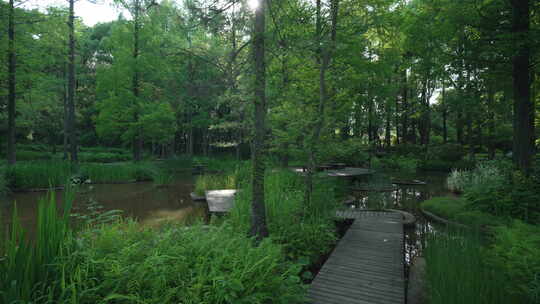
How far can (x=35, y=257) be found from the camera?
7.43ft

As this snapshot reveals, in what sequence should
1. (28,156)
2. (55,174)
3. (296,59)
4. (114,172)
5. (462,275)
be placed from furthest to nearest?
(28,156), (114,172), (55,174), (296,59), (462,275)

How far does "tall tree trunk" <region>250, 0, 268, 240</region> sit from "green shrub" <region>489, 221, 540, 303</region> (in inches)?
109

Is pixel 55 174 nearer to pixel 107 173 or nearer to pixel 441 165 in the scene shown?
pixel 107 173

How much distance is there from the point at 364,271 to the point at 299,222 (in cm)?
141

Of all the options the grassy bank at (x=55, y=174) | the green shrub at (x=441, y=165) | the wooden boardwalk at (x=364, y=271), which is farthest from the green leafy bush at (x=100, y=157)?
the green shrub at (x=441, y=165)

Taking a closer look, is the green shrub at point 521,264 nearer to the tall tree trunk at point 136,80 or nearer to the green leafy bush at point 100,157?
the tall tree trunk at point 136,80

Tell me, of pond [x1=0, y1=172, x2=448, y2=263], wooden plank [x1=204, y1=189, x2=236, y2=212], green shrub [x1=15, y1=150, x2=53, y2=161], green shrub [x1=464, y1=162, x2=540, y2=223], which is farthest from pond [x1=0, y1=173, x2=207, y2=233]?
green shrub [x1=15, y1=150, x2=53, y2=161]

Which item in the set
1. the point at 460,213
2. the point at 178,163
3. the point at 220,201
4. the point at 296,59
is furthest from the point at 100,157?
the point at 460,213

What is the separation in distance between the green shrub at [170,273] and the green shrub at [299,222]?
49.5 inches

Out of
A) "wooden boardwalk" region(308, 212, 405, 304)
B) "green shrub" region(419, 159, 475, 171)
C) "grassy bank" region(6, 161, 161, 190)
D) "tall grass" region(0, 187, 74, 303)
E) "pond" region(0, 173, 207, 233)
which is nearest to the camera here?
"tall grass" region(0, 187, 74, 303)

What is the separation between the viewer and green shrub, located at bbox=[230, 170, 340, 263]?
185 inches

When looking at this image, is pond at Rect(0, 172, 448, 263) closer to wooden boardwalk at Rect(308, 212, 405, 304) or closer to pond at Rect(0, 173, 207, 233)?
pond at Rect(0, 173, 207, 233)

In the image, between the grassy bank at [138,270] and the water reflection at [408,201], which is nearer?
the grassy bank at [138,270]

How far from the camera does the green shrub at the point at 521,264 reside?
7.92 ft
